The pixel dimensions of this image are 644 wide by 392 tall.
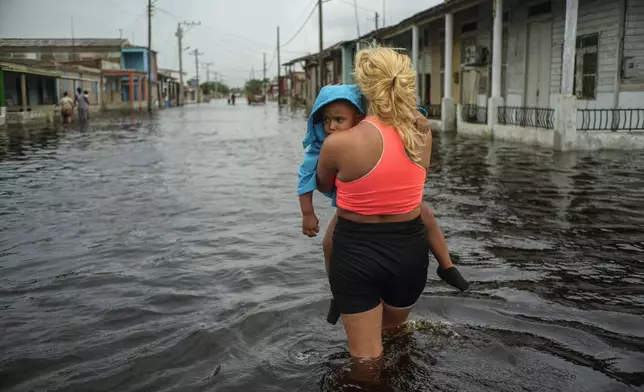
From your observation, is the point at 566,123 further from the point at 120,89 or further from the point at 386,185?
the point at 120,89

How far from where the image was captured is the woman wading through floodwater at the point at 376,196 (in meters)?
2.77

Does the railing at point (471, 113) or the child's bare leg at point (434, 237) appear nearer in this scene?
the child's bare leg at point (434, 237)

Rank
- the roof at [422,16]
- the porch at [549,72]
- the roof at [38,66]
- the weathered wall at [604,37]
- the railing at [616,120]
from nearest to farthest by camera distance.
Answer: the porch at [549,72] → the railing at [616,120] → the weathered wall at [604,37] → the roof at [422,16] → the roof at [38,66]

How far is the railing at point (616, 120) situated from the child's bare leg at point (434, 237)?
44.2 ft

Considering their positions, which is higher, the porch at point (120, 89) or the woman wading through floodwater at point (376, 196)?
the porch at point (120, 89)

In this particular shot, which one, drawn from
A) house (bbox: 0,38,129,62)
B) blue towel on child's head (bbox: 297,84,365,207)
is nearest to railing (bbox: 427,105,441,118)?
blue towel on child's head (bbox: 297,84,365,207)

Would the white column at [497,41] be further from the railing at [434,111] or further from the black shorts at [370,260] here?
the black shorts at [370,260]

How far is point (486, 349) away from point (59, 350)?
2583 millimetres

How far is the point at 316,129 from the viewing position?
307cm

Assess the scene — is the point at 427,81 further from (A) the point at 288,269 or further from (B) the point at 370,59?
(B) the point at 370,59

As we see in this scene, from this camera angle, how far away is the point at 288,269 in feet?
18.1

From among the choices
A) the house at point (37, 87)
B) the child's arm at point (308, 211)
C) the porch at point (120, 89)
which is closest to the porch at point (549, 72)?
the child's arm at point (308, 211)

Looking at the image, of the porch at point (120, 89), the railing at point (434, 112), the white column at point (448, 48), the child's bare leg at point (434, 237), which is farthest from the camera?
the porch at point (120, 89)

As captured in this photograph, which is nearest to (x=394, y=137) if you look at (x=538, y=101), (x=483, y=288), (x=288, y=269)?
(x=483, y=288)
